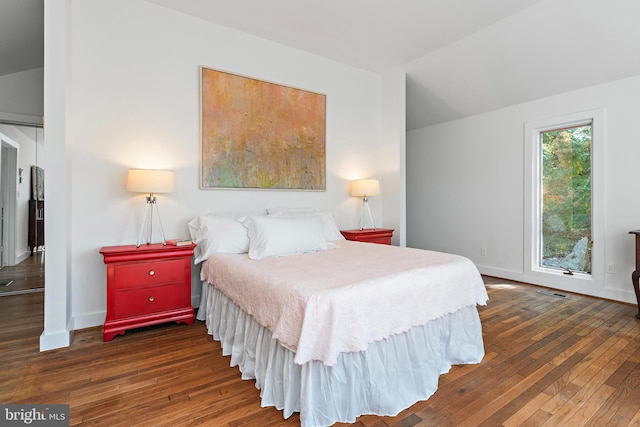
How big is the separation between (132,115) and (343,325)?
276 cm

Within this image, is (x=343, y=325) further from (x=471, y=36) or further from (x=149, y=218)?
(x=471, y=36)

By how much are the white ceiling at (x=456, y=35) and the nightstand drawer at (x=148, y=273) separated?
234 cm

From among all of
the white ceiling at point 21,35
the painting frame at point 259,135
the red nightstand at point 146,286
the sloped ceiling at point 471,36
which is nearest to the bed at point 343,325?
the red nightstand at point 146,286

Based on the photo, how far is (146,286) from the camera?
261cm

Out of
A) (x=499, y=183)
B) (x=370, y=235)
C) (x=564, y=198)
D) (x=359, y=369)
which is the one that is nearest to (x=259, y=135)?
(x=370, y=235)

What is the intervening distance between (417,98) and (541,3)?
1994 millimetres

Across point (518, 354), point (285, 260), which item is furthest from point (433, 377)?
point (285, 260)

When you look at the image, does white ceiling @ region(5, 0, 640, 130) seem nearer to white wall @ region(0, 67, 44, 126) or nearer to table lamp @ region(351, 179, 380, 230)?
white wall @ region(0, 67, 44, 126)

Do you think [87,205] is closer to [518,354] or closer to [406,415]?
[406,415]

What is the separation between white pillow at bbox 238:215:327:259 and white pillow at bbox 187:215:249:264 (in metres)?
0.10

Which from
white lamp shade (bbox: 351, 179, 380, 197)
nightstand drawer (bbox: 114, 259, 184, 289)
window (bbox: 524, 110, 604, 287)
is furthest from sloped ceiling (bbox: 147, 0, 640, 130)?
nightstand drawer (bbox: 114, 259, 184, 289)

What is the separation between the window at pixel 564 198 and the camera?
11.9ft

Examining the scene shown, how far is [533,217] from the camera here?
13.7 feet

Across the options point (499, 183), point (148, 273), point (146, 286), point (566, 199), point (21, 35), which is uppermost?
point (21, 35)
